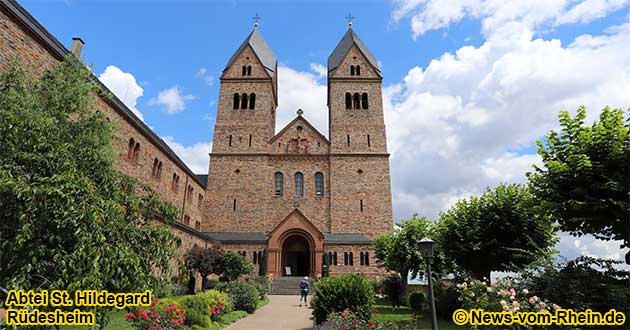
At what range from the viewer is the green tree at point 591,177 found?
9531mm

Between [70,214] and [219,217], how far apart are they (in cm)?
3098

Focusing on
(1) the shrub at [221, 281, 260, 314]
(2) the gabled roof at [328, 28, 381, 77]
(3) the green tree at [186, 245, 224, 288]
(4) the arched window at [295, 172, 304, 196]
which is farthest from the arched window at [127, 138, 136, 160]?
(2) the gabled roof at [328, 28, 381, 77]

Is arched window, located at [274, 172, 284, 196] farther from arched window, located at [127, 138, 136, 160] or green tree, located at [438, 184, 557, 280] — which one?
green tree, located at [438, 184, 557, 280]

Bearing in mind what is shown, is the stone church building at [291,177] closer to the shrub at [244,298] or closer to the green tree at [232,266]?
the green tree at [232,266]

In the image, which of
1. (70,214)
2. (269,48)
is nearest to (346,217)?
(269,48)

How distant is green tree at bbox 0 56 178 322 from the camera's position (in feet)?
16.7

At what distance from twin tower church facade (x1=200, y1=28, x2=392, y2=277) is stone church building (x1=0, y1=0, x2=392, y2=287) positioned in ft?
0.34

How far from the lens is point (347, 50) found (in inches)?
1646

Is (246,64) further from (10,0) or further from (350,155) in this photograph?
Result: (10,0)

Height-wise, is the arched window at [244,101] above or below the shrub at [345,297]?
above

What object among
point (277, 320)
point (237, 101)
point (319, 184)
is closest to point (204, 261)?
point (277, 320)

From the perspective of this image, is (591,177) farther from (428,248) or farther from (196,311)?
(196,311)

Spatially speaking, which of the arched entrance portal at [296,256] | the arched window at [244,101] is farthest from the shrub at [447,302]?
the arched window at [244,101]

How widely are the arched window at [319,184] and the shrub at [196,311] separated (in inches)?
952
